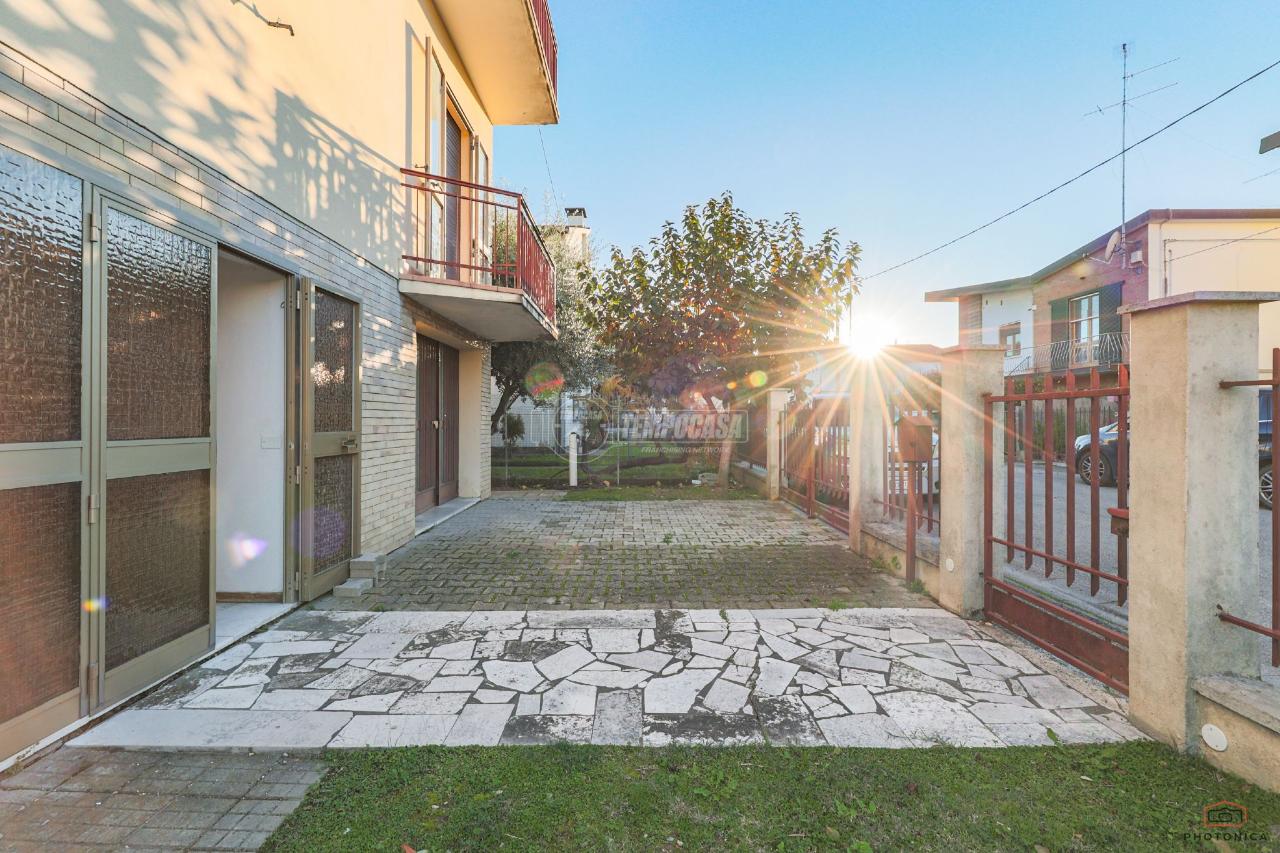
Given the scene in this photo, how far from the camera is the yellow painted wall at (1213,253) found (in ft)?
54.2

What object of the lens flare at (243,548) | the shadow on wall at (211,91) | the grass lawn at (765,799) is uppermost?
the shadow on wall at (211,91)

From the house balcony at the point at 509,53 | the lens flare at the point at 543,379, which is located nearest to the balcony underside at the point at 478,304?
the house balcony at the point at 509,53

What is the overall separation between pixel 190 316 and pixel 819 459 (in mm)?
7138

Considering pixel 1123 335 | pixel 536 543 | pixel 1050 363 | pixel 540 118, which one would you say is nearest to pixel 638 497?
pixel 536 543

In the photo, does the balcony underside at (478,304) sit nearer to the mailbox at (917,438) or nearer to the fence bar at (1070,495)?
the mailbox at (917,438)

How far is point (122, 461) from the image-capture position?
287 centimetres

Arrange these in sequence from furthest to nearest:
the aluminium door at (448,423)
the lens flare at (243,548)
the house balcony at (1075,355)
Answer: the house balcony at (1075,355), the aluminium door at (448,423), the lens flare at (243,548)

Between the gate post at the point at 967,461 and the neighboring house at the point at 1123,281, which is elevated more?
the neighboring house at the point at 1123,281

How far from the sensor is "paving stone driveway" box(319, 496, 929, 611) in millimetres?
4594

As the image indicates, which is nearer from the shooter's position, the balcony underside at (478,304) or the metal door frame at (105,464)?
the metal door frame at (105,464)

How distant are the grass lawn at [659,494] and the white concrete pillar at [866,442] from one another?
425 cm

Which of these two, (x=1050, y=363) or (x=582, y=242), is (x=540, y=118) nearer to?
(x=582, y=242)

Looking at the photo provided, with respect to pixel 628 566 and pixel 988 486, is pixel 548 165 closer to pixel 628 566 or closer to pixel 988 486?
pixel 628 566

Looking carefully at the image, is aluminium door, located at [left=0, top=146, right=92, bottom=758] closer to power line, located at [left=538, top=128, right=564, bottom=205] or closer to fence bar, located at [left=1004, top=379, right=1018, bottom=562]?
fence bar, located at [left=1004, top=379, right=1018, bottom=562]
